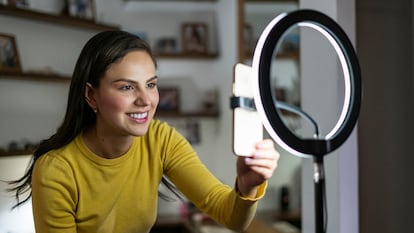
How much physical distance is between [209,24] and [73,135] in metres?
2.02

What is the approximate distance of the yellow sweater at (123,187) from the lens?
2.90 feet

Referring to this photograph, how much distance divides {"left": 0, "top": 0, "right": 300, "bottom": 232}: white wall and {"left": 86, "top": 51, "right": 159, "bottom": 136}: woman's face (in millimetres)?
563

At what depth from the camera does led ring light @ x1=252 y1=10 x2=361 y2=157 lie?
2.22 feet

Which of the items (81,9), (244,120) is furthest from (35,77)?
(244,120)

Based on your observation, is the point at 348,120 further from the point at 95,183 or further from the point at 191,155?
the point at 95,183

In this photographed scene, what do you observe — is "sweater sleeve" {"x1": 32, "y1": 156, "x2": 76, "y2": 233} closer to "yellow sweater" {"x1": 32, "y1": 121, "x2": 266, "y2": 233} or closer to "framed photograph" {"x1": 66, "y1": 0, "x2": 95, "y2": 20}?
"yellow sweater" {"x1": 32, "y1": 121, "x2": 266, "y2": 233}

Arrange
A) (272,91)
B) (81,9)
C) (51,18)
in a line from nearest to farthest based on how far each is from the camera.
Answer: (272,91), (51,18), (81,9)

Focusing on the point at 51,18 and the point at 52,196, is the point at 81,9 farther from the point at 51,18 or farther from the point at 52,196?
the point at 52,196

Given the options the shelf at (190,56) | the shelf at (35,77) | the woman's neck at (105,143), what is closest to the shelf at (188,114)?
the shelf at (190,56)

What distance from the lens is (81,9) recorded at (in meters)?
2.27

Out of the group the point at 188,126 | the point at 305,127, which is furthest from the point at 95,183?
the point at 188,126

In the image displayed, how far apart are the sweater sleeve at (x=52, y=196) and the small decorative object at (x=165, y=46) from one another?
6.24ft

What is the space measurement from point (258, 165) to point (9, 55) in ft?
5.30

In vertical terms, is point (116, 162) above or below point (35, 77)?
below
